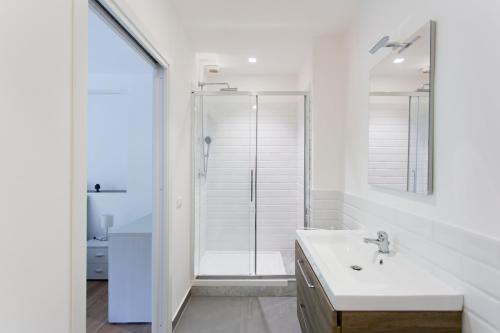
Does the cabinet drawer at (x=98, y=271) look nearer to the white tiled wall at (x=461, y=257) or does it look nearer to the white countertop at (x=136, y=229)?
the white countertop at (x=136, y=229)

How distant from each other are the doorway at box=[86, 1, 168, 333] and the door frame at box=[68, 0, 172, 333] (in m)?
0.01

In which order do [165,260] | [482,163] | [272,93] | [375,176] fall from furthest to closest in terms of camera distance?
[272,93]
[165,260]
[375,176]
[482,163]

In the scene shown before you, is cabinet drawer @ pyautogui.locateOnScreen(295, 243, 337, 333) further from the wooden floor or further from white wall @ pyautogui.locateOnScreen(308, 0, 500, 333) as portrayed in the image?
the wooden floor

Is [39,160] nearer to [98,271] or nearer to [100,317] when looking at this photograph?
[100,317]

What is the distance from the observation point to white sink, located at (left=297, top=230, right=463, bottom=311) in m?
1.21

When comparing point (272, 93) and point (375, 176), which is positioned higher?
point (272, 93)

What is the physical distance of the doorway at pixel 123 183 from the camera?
233cm

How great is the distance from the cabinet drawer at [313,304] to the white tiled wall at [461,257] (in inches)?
20.4

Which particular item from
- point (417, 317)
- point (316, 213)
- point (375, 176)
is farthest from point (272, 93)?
point (417, 317)

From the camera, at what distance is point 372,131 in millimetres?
2143

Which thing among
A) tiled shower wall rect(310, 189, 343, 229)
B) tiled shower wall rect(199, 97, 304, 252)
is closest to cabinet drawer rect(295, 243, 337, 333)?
tiled shower wall rect(310, 189, 343, 229)

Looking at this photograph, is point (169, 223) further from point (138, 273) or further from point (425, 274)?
point (425, 274)

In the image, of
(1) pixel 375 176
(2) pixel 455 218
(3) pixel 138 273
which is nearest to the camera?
(2) pixel 455 218

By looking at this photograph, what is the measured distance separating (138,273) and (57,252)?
1785 millimetres
